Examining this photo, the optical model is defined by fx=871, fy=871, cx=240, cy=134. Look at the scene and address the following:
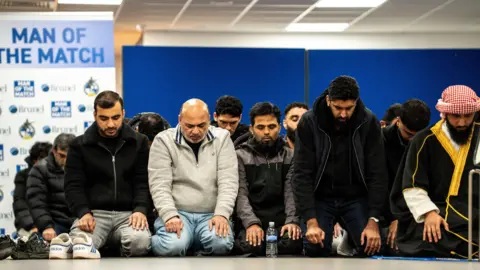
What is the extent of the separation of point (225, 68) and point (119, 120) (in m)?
7.87

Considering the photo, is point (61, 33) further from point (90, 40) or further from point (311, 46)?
point (311, 46)

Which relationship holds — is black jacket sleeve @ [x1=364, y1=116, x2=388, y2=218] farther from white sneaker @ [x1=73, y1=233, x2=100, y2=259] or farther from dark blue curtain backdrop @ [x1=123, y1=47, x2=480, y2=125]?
dark blue curtain backdrop @ [x1=123, y1=47, x2=480, y2=125]

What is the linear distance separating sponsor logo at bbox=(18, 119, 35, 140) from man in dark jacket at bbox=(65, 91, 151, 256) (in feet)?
10.3

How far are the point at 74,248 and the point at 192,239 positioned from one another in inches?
33.9

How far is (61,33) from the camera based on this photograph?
31.4 ft

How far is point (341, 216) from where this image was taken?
6.30 metres

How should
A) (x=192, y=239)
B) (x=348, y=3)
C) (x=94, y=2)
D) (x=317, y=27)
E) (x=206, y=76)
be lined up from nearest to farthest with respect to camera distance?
(x=192, y=239) < (x=94, y=2) < (x=348, y=3) < (x=206, y=76) < (x=317, y=27)

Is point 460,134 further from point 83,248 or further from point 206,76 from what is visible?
point 206,76

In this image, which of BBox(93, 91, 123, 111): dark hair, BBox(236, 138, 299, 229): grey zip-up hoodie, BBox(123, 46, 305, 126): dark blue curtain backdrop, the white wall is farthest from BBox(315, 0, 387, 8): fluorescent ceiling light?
BBox(93, 91, 123, 111): dark hair

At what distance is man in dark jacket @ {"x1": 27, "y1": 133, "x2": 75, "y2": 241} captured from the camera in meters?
7.79

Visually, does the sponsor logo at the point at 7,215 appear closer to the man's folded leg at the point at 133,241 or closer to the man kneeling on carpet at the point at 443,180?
the man's folded leg at the point at 133,241

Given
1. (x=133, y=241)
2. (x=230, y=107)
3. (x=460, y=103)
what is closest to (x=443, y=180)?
(x=460, y=103)

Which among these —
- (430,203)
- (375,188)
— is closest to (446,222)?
(430,203)

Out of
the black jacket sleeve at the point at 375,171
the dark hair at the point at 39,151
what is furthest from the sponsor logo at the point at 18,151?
the black jacket sleeve at the point at 375,171
